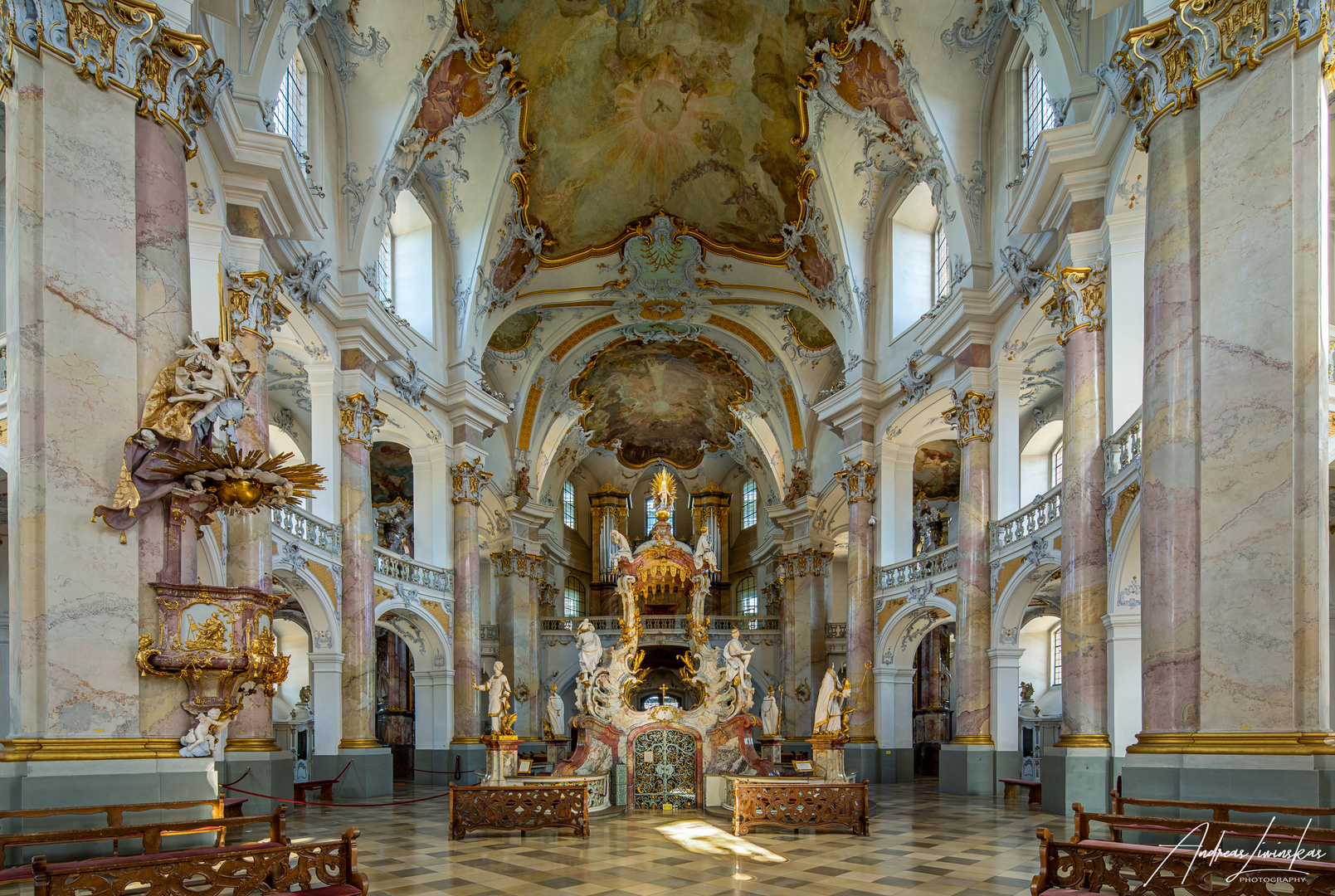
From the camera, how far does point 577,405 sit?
32969mm

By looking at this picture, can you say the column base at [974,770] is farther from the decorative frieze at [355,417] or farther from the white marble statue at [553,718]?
the decorative frieze at [355,417]

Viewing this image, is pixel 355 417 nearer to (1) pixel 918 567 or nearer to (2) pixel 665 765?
(2) pixel 665 765

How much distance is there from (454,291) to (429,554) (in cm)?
588

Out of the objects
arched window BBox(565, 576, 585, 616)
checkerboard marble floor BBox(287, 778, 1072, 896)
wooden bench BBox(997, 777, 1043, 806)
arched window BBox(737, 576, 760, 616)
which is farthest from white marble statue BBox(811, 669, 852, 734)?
arched window BBox(565, 576, 585, 616)

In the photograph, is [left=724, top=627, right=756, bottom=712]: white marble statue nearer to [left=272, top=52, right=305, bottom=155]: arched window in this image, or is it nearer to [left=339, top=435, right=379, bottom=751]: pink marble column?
[left=339, top=435, right=379, bottom=751]: pink marble column

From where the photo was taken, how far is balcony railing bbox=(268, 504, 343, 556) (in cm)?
1559

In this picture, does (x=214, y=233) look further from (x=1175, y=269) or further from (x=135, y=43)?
(x=1175, y=269)

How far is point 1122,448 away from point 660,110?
1426 centimetres

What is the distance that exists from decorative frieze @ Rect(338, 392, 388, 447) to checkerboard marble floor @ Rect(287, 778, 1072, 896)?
20.9 feet

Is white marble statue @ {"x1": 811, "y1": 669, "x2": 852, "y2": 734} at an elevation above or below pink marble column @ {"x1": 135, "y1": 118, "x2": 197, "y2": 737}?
below

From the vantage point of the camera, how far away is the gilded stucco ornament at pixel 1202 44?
8555mm

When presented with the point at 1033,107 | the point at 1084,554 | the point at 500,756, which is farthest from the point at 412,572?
the point at 1033,107

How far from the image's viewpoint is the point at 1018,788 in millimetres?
17469

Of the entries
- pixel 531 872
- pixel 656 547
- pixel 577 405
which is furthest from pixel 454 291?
pixel 531 872
